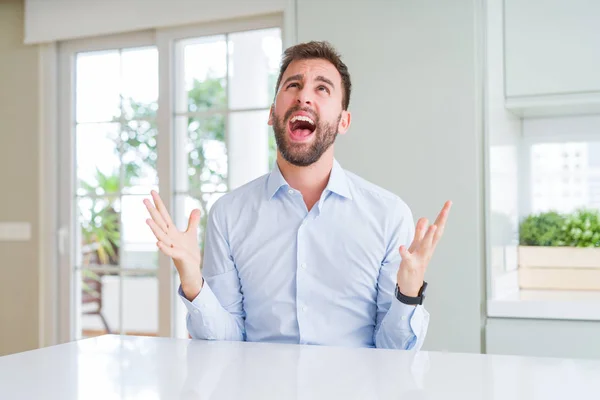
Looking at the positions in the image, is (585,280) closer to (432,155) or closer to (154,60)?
(432,155)

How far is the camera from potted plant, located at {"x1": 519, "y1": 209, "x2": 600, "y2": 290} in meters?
2.81

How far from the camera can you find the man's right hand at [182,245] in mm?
1502

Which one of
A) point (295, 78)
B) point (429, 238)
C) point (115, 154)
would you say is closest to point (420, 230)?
point (429, 238)

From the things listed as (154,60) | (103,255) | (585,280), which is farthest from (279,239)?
(103,255)

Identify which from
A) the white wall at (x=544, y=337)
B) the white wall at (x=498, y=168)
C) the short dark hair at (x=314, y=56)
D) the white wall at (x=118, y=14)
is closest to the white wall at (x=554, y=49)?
the white wall at (x=498, y=168)

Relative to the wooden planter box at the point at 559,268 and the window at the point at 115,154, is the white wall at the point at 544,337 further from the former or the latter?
the window at the point at 115,154

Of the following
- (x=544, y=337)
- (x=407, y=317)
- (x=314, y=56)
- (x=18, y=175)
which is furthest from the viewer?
(x=18, y=175)

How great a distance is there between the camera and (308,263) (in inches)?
69.8

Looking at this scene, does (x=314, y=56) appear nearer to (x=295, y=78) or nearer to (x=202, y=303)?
(x=295, y=78)

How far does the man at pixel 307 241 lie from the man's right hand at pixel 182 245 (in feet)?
0.34

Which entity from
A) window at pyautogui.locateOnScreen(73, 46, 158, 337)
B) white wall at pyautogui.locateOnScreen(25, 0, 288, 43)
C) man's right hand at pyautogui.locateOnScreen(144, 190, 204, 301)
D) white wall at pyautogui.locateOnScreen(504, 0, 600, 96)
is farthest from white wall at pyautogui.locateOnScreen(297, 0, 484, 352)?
window at pyautogui.locateOnScreen(73, 46, 158, 337)

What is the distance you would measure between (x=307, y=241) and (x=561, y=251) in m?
1.52

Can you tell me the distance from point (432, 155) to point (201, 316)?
4.43 ft

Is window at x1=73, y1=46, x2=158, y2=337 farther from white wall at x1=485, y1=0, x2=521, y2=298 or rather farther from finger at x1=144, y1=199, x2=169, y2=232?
finger at x1=144, y1=199, x2=169, y2=232
